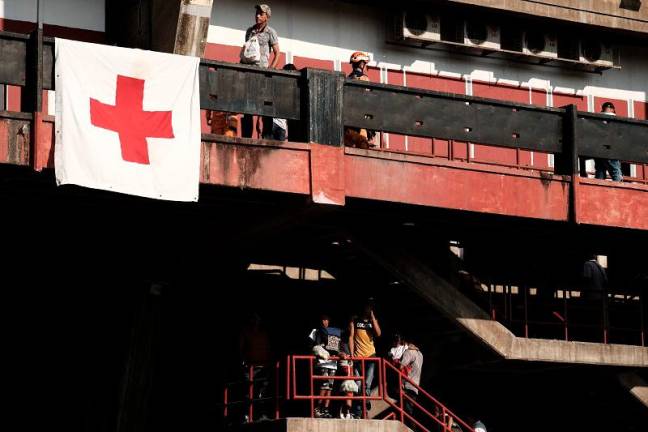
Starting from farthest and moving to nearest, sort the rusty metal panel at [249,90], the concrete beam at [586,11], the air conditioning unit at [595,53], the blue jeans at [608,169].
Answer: the air conditioning unit at [595,53], the concrete beam at [586,11], the blue jeans at [608,169], the rusty metal panel at [249,90]

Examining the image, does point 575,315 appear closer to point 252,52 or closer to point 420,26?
point 420,26

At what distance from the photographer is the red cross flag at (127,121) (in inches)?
839

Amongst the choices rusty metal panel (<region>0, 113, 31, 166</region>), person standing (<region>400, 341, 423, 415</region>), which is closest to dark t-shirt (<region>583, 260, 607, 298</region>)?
person standing (<region>400, 341, 423, 415</region>)

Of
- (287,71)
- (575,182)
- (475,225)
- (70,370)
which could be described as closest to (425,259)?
(475,225)

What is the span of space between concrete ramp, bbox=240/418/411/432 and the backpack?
497 centimetres

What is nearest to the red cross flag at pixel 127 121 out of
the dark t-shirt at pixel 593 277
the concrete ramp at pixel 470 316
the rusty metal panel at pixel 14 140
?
the rusty metal panel at pixel 14 140

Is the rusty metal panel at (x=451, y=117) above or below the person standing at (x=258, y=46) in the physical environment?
below

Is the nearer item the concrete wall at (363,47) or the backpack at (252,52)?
the backpack at (252,52)

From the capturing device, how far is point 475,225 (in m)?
25.4

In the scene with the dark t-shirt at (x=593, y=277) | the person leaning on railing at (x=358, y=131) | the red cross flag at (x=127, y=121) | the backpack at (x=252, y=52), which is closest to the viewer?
the red cross flag at (x=127, y=121)

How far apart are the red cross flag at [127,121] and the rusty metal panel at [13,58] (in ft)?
1.52

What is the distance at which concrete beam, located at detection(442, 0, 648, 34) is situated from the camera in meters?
29.4

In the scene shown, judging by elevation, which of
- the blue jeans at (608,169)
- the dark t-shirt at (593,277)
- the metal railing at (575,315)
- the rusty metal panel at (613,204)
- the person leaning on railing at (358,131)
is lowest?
the metal railing at (575,315)

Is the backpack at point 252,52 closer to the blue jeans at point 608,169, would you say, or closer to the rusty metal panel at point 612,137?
the rusty metal panel at point 612,137
